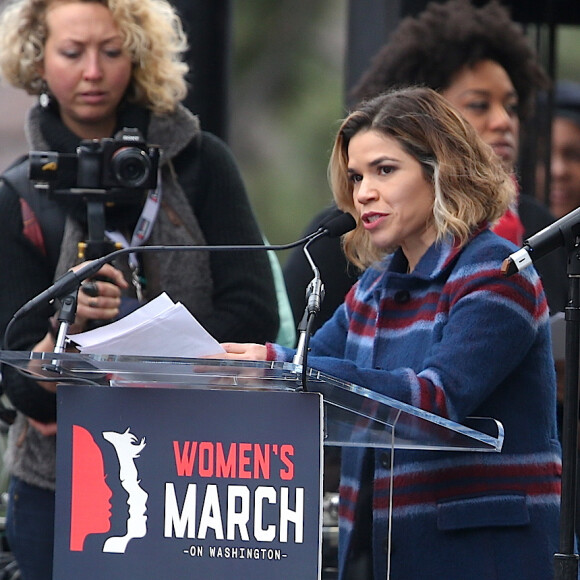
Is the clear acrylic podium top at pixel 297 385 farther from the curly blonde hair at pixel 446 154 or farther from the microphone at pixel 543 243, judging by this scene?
the curly blonde hair at pixel 446 154

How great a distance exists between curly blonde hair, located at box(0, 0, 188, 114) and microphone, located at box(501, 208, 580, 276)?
148cm

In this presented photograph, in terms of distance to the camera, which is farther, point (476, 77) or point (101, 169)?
point (476, 77)

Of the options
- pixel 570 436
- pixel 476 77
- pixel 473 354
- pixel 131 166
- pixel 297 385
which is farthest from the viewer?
pixel 476 77

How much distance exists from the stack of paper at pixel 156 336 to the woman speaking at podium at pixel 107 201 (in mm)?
713

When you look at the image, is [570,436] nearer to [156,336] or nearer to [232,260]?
[156,336]

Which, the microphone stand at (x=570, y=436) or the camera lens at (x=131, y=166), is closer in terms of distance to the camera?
the microphone stand at (x=570, y=436)

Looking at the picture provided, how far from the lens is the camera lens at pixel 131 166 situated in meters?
3.50

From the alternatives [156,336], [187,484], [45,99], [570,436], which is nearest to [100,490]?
[187,484]

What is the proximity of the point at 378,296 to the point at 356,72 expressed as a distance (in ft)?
9.67

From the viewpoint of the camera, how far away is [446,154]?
2.95 meters

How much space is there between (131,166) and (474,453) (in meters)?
1.22

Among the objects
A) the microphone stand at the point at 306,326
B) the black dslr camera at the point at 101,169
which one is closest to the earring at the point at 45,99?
the black dslr camera at the point at 101,169

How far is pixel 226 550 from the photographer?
2.46 metres

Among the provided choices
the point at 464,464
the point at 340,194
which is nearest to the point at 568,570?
the point at 464,464
